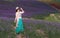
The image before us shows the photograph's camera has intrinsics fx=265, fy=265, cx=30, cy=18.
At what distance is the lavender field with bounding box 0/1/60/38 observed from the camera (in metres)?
7.39

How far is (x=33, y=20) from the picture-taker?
941 centimetres

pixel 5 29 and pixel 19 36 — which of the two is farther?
pixel 5 29

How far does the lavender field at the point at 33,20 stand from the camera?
7.39 meters

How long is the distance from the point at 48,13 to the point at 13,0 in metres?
1.55

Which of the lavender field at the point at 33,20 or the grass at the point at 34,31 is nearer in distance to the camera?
the grass at the point at 34,31

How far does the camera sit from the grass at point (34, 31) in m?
7.20

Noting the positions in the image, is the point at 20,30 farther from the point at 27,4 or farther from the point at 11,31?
the point at 27,4

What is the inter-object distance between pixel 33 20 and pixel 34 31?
1.70 metres

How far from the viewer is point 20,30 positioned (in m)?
6.84

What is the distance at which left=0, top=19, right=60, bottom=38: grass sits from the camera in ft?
23.6

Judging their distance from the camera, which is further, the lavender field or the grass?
the lavender field

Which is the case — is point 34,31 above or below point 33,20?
below

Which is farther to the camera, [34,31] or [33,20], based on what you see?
[33,20]

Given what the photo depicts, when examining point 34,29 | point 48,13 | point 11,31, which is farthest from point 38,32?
point 48,13
